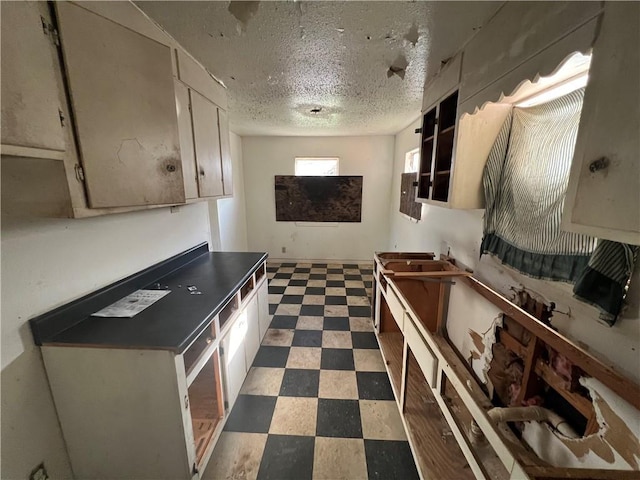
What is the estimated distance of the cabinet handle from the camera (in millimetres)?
600

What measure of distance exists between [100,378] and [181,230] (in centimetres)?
121

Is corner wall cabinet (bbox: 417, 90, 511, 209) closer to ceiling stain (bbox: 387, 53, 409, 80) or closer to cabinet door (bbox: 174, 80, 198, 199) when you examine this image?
ceiling stain (bbox: 387, 53, 409, 80)

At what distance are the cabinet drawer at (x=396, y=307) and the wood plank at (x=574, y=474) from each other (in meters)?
0.86

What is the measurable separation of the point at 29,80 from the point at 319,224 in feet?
12.5

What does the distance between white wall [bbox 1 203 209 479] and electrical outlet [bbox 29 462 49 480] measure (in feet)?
0.05

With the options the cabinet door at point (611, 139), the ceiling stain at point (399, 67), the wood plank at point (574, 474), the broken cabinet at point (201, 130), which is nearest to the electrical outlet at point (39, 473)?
the broken cabinet at point (201, 130)

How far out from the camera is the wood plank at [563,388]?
0.94 metres

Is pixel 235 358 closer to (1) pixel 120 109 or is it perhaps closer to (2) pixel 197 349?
(2) pixel 197 349

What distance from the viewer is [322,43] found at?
4.22 feet

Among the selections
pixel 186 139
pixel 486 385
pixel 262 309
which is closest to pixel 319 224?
pixel 262 309


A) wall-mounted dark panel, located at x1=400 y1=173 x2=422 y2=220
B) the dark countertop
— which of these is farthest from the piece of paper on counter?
wall-mounted dark panel, located at x1=400 y1=173 x2=422 y2=220

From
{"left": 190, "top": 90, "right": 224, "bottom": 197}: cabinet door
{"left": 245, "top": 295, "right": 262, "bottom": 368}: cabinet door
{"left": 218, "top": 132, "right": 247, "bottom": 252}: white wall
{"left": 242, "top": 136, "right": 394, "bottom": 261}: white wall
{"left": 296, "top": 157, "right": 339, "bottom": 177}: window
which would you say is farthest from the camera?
{"left": 296, "top": 157, "right": 339, "bottom": 177}: window

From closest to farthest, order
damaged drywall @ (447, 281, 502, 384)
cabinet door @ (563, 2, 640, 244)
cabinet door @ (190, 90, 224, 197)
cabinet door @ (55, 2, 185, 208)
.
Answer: cabinet door @ (563, 2, 640, 244) → cabinet door @ (55, 2, 185, 208) → damaged drywall @ (447, 281, 502, 384) → cabinet door @ (190, 90, 224, 197)

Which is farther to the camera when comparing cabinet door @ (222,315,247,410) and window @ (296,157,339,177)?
window @ (296,157,339,177)
